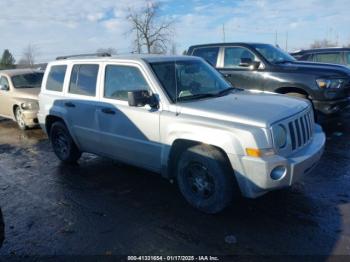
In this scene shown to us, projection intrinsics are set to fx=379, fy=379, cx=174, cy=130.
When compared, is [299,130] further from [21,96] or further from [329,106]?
[21,96]

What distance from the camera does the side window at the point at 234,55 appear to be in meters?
8.86

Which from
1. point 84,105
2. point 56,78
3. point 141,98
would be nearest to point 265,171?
point 141,98

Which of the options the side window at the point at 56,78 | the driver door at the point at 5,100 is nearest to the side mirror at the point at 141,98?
the side window at the point at 56,78

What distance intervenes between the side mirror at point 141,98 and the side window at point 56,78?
2283 millimetres

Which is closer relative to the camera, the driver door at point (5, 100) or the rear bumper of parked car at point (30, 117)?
the rear bumper of parked car at point (30, 117)

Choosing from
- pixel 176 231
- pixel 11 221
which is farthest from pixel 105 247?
pixel 11 221

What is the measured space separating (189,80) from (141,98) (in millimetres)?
836

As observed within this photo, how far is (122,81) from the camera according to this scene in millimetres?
5336

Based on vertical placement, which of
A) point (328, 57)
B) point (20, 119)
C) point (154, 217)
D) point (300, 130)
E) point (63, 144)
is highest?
point (328, 57)

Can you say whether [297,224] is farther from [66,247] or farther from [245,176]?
[66,247]

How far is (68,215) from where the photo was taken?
4734 millimetres

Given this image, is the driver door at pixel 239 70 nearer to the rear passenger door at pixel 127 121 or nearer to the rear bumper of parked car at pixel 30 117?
the rear passenger door at pixel 127 121

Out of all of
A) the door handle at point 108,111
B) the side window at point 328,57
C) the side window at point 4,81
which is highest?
the side window at point 328,57

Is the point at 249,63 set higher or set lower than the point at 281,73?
higher
